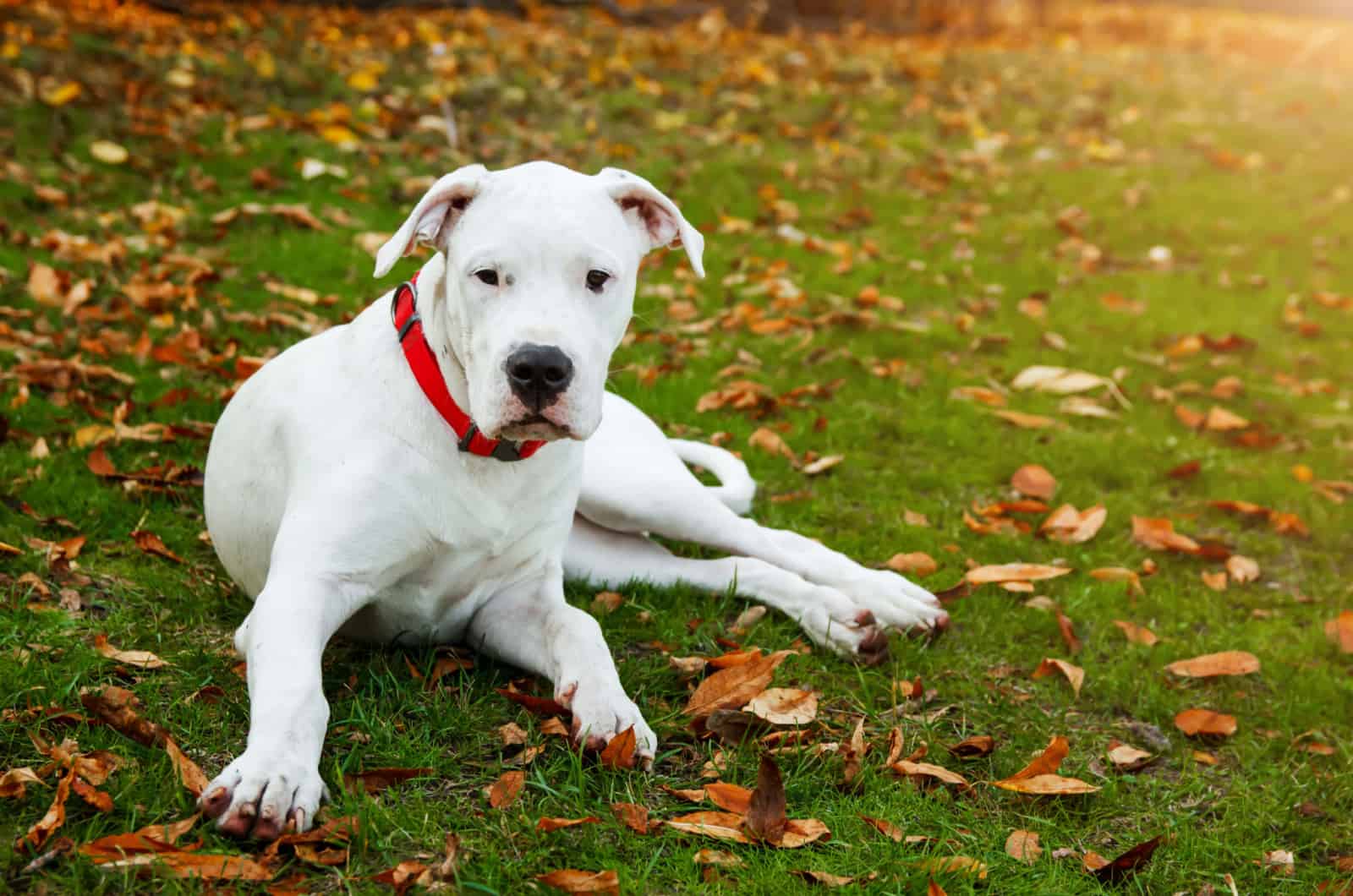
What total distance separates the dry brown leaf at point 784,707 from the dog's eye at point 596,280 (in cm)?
119

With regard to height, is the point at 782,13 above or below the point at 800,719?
above

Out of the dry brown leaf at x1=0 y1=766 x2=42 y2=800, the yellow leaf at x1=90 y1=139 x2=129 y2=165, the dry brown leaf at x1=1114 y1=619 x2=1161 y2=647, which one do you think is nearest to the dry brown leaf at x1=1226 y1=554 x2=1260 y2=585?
the dry brown leaf at x1=1114 y1=619 x2=1161 y2=647

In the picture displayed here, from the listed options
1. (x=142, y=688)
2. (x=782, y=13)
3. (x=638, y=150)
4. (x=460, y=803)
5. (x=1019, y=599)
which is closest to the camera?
(x=460, y=803)

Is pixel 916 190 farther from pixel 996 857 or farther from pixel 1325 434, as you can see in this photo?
pixel 996 857

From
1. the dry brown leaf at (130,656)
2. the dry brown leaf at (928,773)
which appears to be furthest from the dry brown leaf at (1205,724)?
the dry brown leaf at (130,656)

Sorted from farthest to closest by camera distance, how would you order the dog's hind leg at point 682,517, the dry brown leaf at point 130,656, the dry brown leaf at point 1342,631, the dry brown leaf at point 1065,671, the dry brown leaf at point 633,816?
the dry brown leaf at point 1342,631, the dog's hind leg at point 682,517, the dry brown leaf at point 1065,671, the dry brown leaf at point 130,656, the dry brown leaf at point 633,816

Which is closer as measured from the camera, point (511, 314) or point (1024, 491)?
point (511, 314)

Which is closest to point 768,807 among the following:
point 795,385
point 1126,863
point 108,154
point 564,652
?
point 564,652

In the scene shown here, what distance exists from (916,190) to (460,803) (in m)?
7.75

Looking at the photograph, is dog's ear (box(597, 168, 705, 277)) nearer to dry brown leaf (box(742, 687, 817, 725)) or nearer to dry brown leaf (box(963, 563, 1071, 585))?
dry brown leaf (box(742, 687, 817, 725))

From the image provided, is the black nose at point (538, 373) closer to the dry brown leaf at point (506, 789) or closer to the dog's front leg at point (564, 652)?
the dog's front leg at point (564, 652)

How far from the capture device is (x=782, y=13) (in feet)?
48.1

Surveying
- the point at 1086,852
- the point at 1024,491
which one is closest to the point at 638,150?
the point at 1024,491

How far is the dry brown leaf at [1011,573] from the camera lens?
4406 millimetres
